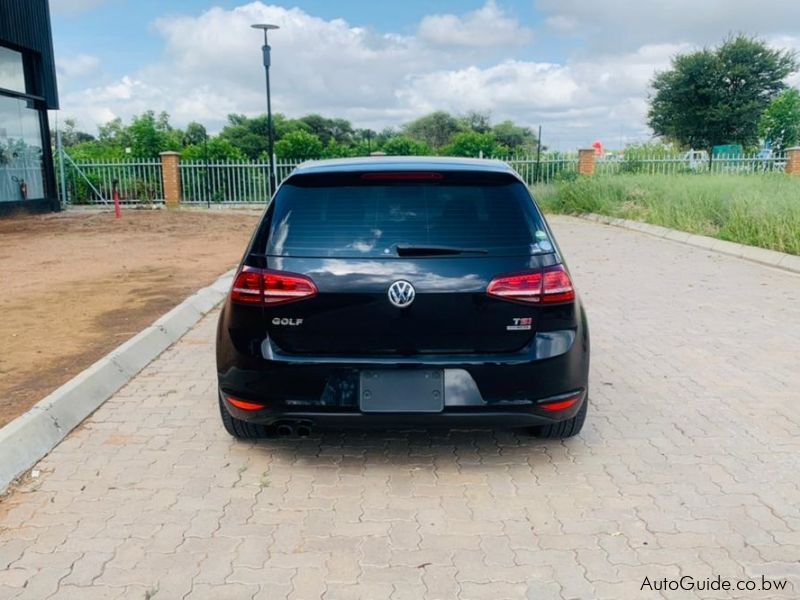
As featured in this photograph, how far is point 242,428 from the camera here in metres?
3.90

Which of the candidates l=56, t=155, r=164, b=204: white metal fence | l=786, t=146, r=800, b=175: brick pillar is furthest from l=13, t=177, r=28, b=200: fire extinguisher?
l=786, t=146, r=800, b=175: brick pillar

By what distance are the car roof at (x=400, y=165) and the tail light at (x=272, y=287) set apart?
631 mm

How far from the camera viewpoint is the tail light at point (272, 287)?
332cm

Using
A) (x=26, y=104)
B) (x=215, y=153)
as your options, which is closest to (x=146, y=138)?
(x=215, y=153)

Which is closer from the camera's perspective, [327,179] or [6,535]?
[6,535]

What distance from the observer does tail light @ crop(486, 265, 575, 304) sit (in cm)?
330

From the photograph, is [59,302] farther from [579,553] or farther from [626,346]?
[579,553]

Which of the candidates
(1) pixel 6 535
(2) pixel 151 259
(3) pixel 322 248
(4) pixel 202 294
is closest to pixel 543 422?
(3) pixel 322 248

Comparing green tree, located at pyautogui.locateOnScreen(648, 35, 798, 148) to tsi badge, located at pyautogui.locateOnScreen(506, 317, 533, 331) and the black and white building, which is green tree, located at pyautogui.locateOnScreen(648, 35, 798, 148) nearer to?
the black and white building

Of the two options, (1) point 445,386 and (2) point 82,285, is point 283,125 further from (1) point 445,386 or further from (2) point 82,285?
(1) point 445,386

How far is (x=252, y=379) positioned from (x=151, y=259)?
8.41 m

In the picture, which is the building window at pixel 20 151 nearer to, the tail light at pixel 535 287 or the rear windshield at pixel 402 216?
the rear windshield at pixel 402 216

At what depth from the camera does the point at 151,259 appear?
11.1 meters

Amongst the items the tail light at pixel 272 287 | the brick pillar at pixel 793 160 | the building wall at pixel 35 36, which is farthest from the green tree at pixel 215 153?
the tail light at pixel 272 287
